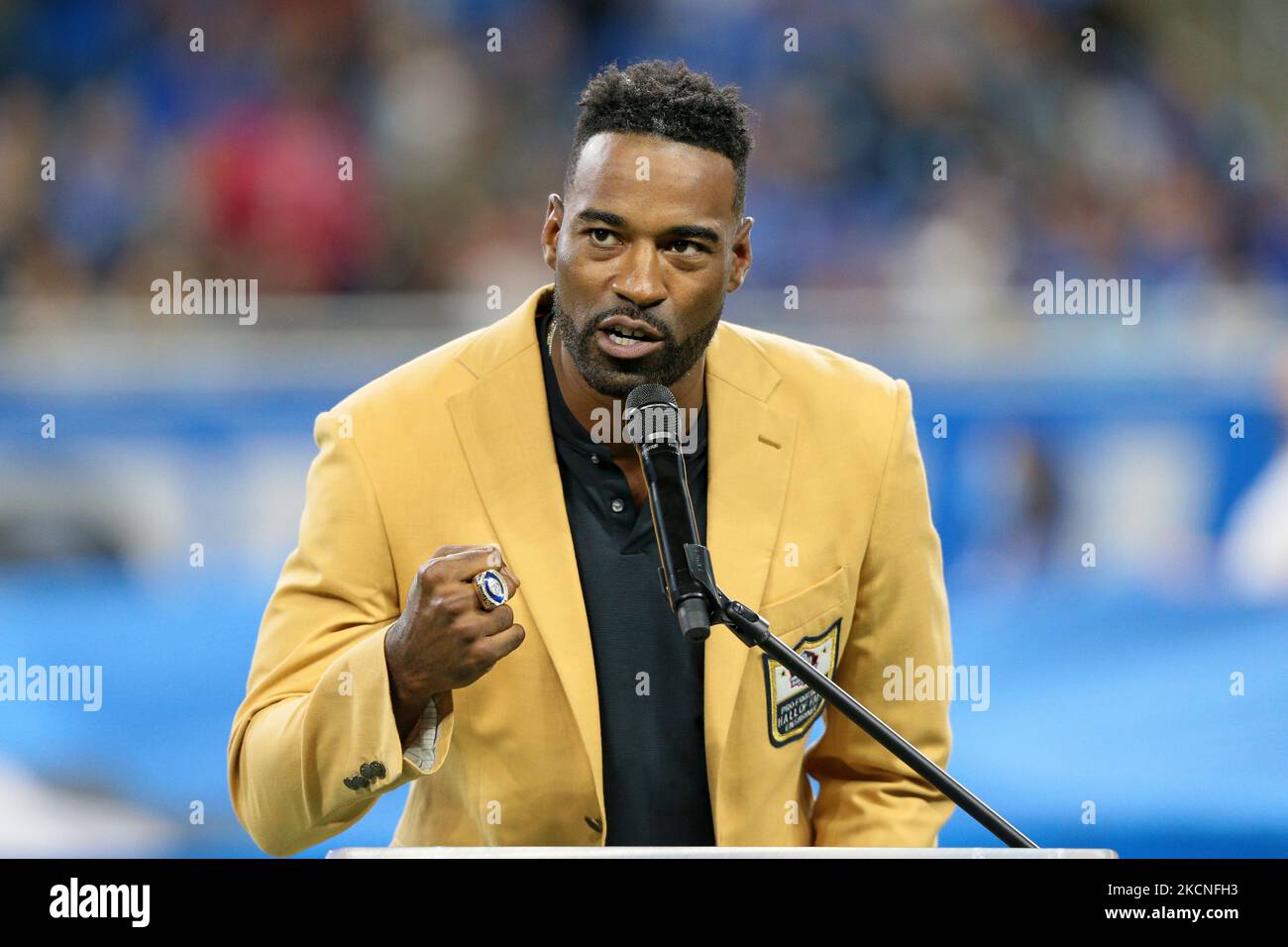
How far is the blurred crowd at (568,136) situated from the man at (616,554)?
259cm

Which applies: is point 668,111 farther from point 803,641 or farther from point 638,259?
point 803,641

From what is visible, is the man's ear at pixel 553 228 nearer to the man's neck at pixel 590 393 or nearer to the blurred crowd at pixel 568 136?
the man's neck at pixel 590 393

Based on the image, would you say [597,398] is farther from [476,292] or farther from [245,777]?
[476,292]

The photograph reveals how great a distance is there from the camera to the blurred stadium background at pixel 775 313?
330cm

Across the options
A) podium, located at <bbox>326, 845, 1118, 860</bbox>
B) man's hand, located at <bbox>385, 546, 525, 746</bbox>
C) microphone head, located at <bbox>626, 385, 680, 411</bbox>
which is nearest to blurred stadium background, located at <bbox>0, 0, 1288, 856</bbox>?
man's hand, located at <bbox>385, 546, 525, 746</bbox>

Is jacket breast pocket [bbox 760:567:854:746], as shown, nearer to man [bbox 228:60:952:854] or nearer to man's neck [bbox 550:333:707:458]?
man [bbox 228:60:952:854]

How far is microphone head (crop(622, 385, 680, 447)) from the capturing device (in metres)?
1.43

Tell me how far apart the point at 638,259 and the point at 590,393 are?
195mm


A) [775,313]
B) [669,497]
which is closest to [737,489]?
[669,497]

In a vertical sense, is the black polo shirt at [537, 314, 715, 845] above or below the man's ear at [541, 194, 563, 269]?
below

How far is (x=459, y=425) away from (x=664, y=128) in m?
0.41

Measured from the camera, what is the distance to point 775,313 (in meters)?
A: 4.02

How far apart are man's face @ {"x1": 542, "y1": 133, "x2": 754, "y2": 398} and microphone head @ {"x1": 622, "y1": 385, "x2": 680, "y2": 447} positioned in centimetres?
28
